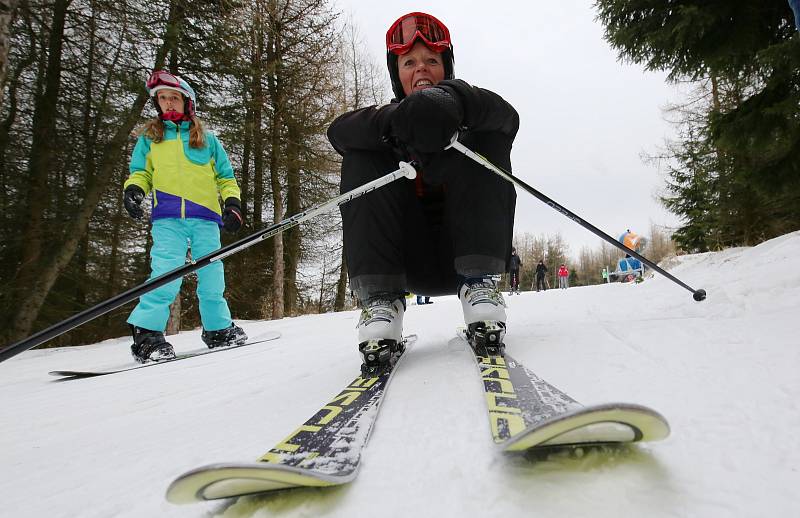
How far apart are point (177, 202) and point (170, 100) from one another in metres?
0.89

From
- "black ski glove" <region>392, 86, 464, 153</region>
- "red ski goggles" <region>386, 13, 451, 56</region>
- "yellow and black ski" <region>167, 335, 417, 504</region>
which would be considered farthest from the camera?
"red ski goggles" <region>386, 13, 451, 56</region>

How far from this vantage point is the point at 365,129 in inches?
58.9

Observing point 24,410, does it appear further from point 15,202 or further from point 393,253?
point 15,202

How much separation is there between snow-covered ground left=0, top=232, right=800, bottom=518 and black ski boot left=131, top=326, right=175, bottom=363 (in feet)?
2.43

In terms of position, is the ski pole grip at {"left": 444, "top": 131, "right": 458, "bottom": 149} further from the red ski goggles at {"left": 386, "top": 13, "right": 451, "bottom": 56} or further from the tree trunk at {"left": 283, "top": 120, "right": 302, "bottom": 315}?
the tree trunk at {"left": 283, "top": 120, "right": 302, "bottom": 315}

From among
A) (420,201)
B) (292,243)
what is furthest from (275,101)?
(420,201)

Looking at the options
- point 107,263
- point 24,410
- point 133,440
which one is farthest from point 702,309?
point 107,263

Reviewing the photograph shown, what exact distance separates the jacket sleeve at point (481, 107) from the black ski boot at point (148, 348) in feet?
7.97

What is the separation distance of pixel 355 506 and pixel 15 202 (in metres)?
7.15

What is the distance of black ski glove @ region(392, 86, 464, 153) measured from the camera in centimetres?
128

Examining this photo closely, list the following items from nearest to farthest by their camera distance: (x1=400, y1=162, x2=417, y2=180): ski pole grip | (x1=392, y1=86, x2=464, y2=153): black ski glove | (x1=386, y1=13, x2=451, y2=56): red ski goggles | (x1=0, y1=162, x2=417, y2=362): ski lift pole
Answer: (x1=0, y1=162, x2=417, y2=362): ski lift pole → (x1=392, y1=86, x2=464, y2=153): black ski glove → (x1=400, y1=162, x2=417, y2=180): ski pole grip → (x1=386, y1=13, x2=451, y2=56): red ski goggles

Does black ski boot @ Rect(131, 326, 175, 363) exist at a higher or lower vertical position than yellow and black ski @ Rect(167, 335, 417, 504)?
higher

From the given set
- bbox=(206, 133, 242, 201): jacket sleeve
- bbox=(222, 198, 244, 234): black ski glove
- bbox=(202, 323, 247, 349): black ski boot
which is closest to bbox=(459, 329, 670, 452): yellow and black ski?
bbox=(222, 198, 244, 234): black ski glove

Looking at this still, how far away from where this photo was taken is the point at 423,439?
2.44 ft
